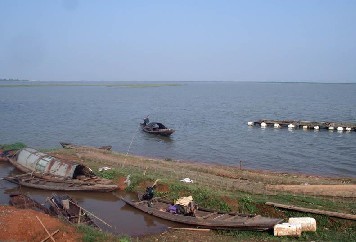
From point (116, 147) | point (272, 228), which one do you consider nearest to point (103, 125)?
point (116, 147)

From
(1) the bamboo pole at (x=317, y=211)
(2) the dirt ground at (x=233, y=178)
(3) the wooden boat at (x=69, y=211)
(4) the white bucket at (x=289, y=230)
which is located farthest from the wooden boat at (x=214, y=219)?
(2) the dirt ground at (x=233, y=178)

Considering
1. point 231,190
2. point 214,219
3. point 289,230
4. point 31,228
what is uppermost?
point 31,228

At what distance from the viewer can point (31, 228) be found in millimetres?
Result: 14109

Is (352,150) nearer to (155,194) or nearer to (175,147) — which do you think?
(175,147)

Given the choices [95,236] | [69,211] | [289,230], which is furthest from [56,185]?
[289,230]

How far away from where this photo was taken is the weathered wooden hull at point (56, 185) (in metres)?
22.6

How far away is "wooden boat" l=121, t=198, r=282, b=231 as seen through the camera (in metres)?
15.7

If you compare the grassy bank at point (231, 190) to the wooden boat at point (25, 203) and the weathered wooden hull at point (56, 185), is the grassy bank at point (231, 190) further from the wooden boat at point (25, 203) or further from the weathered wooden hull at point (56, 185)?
the wooden boat at point (25, 203)

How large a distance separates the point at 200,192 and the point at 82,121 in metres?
46.0

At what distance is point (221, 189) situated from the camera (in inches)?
859

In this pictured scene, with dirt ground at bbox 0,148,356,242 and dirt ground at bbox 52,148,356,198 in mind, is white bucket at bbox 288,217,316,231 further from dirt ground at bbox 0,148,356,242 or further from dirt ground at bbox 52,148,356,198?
dirt ground at bbox 52,148,356,198

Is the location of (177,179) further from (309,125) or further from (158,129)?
(309,125)

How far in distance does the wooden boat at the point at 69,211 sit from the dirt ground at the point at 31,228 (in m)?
1.97

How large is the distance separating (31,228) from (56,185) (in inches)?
382
